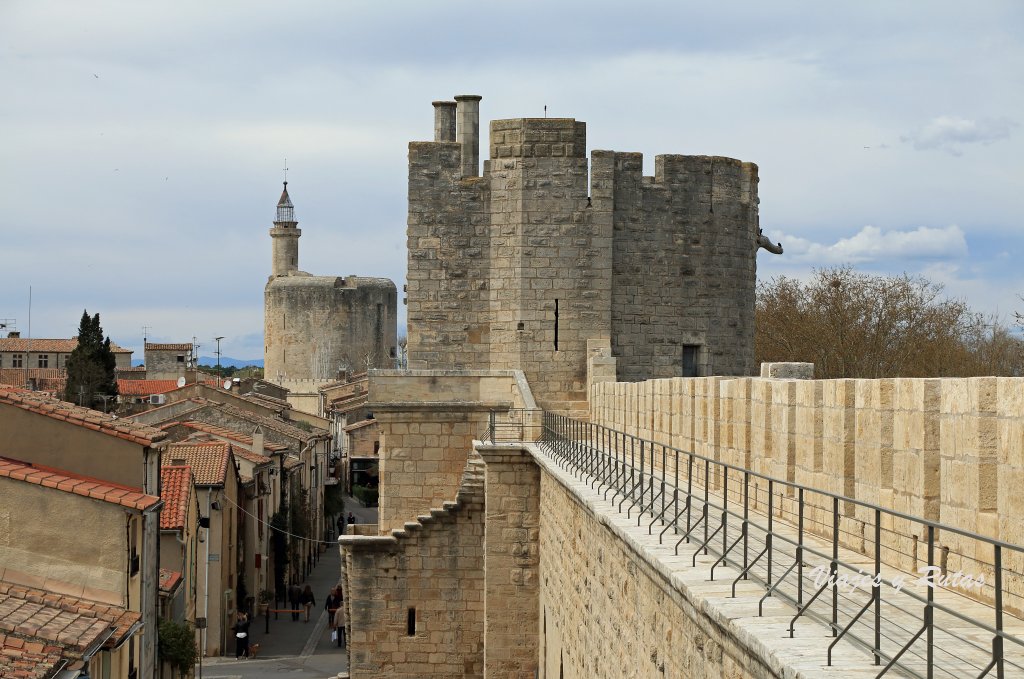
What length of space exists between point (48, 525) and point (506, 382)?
26.6ft

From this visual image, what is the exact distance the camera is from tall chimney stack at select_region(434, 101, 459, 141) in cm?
2256

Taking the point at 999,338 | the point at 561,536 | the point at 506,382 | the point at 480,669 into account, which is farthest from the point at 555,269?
the point at 999,338

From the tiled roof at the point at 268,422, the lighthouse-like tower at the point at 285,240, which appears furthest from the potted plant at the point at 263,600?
the lighthouse-like tower at the point at 285,240

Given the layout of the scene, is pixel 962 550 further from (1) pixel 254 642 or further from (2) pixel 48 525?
(1) pixel 254 642

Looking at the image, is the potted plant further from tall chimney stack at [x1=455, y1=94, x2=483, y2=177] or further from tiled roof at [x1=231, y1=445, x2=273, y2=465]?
tall chimney stack at [x1=455, y1=94, x2=483, y2=177]

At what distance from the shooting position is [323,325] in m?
78.4

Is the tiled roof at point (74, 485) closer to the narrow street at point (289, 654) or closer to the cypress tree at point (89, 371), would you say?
the narrow street at point (289, 654)

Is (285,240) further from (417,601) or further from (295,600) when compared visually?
(417,601)

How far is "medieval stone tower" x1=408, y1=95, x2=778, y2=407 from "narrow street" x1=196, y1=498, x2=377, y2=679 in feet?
19.9

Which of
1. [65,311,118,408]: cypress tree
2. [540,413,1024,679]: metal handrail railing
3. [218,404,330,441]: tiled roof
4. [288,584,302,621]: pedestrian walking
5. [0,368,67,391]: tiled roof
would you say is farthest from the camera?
[0,368,67,391]: tiled roof

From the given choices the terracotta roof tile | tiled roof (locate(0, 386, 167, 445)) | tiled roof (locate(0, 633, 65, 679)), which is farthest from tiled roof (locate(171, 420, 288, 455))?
tiled roof (locate(0, 633, 65, 679))

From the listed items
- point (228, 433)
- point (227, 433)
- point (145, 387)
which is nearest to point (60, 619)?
point (227, 433)

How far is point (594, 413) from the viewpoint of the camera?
68.7 ft

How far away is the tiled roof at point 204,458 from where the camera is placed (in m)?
31.8
